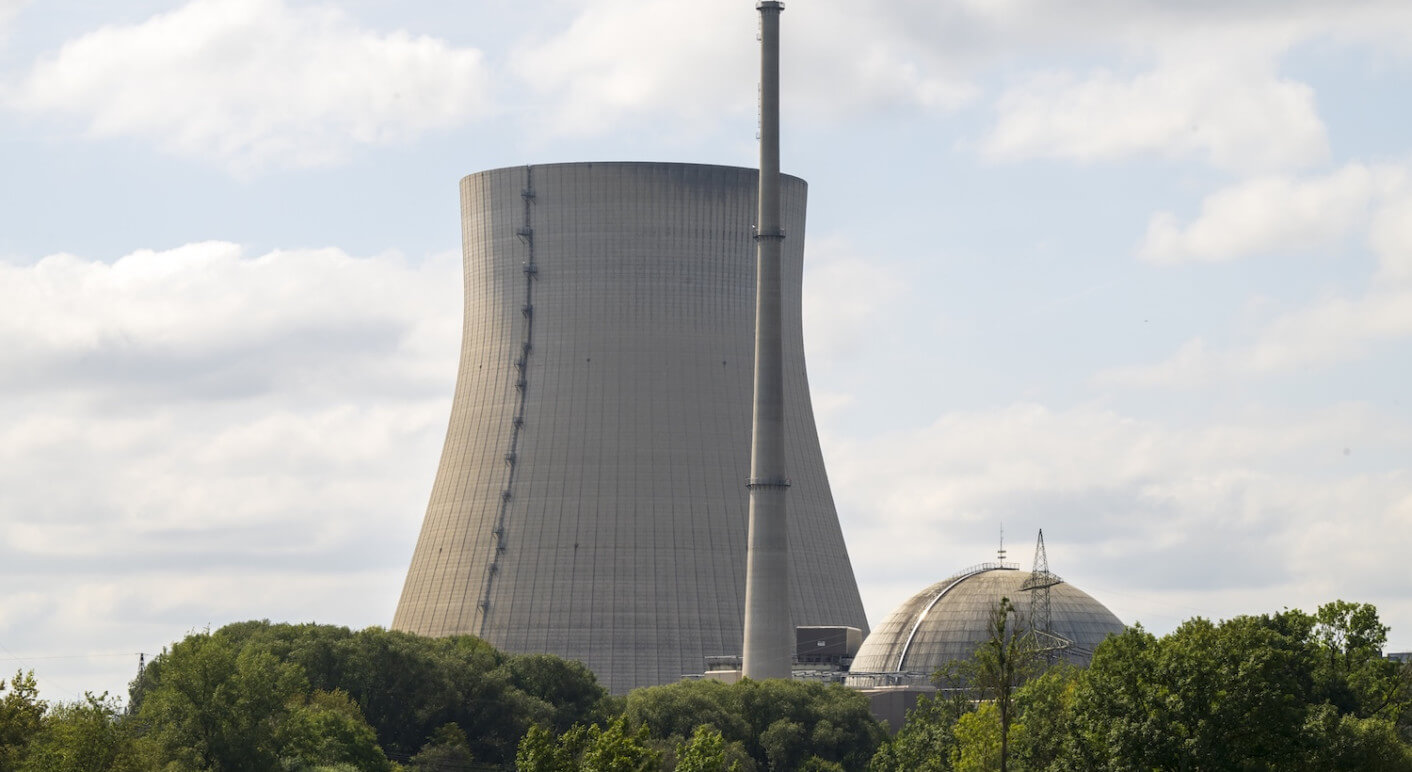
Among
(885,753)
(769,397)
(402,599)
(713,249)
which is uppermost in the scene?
(713,249)

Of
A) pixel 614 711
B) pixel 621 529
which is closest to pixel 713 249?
pixel 621 529

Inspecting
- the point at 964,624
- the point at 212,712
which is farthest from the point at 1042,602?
the point at 212,712

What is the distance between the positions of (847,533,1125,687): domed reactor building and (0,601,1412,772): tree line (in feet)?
3.97

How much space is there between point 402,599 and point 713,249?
545 inches

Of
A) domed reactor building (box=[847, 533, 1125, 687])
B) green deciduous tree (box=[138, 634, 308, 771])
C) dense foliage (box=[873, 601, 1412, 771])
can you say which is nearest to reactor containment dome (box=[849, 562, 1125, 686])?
domed reactor building (box=[847, 533, 1125, 687])

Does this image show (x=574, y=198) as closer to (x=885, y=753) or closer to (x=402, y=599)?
(x=402, y=599)

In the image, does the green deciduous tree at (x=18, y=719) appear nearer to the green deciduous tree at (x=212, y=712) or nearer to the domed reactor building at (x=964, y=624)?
the green deciduous tree at (x=212, y=712)

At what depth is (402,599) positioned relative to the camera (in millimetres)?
66938

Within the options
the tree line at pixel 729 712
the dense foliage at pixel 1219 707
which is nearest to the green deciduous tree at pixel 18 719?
the tree line at pixel 729 712

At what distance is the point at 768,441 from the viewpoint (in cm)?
6088

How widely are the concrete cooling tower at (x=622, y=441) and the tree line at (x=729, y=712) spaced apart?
2.01m

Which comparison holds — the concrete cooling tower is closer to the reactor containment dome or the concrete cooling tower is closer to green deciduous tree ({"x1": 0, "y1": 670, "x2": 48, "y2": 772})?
the reactor containment dome

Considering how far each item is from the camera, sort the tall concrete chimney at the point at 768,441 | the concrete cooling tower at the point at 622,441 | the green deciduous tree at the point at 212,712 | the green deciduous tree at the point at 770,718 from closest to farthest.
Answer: the green deciduous tree at the point at 212,712, the green deciduous tree at the point at 770,718, the tall concrete chimney at the point at 768,441, the concrete cooling tower at the point at 622,441

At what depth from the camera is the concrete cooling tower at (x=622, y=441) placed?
206 ft
